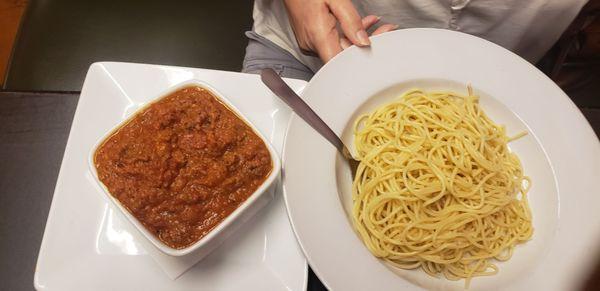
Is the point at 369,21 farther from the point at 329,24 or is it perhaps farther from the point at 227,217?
the point at 227,217

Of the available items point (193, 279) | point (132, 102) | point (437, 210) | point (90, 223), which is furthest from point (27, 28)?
point (437, 210)

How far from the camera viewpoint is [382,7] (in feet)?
4.20

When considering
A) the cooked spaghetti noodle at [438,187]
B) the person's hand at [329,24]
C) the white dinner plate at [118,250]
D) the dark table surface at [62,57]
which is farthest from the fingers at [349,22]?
the dark table surface at [62,57]

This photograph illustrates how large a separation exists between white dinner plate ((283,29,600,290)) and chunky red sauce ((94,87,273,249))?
11 centimetres

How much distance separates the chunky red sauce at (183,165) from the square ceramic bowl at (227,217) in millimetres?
11

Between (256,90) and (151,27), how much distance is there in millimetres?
755

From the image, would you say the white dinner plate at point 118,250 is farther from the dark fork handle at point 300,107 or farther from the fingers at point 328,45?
the fingers at point 328,45

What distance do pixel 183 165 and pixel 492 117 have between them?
801mm

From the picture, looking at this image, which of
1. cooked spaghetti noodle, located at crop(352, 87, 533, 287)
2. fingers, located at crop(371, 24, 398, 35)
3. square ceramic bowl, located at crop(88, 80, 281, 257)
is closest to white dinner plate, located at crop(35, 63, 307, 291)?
square ceramic bowl, located at crop(88, 80, 281, 257)

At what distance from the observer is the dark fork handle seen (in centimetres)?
102

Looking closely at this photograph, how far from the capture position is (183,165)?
97 cm

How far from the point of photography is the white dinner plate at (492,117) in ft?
3.14

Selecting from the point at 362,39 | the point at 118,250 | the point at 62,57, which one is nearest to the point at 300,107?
the point at 362,39

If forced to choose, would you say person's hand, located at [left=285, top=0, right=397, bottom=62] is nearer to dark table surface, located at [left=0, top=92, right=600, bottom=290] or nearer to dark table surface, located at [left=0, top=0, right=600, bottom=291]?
dark table surface, located at [left=0, top=0, right=600, bottom=291]
